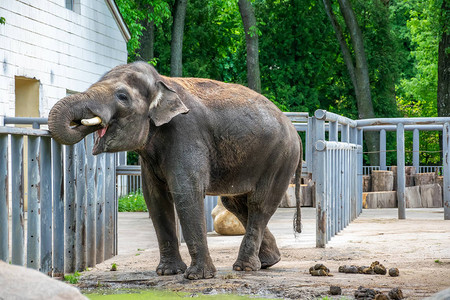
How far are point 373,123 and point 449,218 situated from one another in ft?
7.02

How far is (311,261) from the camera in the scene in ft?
28.0

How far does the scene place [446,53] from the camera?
22.2 m

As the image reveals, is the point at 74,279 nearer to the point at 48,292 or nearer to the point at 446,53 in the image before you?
the point at 48,292

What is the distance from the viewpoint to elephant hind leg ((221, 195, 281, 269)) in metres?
8.09

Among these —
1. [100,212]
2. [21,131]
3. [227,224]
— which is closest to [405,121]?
[227,224]

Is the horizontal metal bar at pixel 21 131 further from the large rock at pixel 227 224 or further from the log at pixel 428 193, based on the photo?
the log at pixel 428 193

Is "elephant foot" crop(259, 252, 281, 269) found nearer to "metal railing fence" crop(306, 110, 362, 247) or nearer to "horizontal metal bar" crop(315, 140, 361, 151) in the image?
"metal railing fence" crop(306, 110, 362, 247)

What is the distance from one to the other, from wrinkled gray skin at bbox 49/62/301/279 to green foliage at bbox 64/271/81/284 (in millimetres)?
713

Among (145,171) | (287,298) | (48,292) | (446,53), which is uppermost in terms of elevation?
(446,53)

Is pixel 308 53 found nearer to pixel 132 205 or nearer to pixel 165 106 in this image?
pixel 132 205

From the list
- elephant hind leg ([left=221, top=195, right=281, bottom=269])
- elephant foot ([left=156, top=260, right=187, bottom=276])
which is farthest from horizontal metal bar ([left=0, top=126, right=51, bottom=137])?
elephant hind leg ([left=221, top=195, right=281, bottom=269])

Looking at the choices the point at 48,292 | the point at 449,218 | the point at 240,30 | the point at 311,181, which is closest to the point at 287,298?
the point at 48,292

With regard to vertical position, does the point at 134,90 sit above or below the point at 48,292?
above

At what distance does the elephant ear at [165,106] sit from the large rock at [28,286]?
3.71 m
